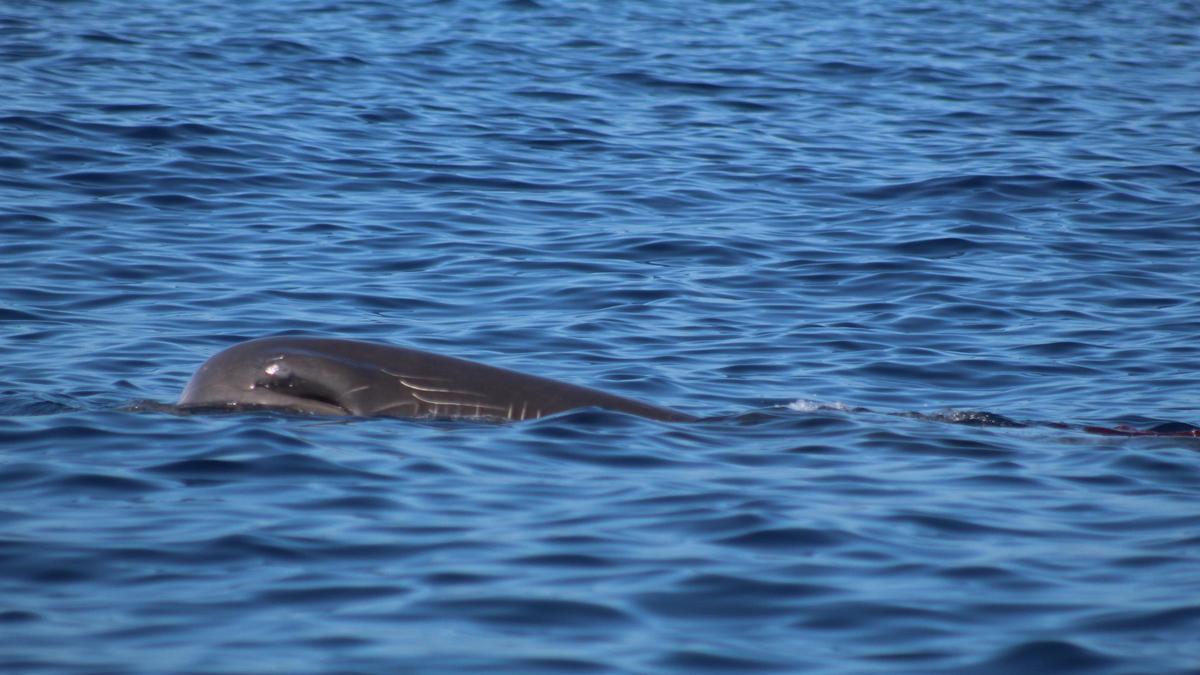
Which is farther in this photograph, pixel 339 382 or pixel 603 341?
pixel 603 341

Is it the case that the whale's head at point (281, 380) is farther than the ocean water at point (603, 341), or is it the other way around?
the whale's head at point (281, 380)

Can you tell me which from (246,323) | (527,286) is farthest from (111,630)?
(527,286)

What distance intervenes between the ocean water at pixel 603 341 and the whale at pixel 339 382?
0.59 feet

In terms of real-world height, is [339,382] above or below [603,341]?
above

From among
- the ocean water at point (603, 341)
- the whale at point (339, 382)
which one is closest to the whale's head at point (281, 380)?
the whale at point (339, 382)

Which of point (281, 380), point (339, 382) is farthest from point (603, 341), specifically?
point (281, 380)

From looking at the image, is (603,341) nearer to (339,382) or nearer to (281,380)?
(339,382)

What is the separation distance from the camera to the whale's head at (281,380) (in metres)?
9.45

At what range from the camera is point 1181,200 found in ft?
63.3

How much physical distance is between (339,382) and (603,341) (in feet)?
12.5

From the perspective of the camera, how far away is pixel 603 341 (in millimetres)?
12977

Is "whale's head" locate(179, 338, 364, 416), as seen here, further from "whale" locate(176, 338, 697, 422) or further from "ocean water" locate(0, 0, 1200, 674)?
"ocean water" locate(0, 0, 1200, 674)

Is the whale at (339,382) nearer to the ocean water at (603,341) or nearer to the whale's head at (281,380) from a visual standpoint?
the whale's head at (281,380)

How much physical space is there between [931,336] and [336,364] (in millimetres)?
5965
